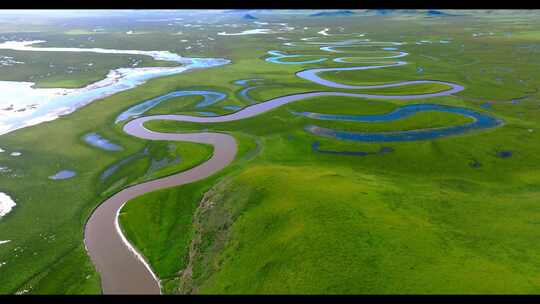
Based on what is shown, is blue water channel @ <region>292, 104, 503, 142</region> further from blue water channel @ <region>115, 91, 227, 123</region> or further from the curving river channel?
blue water channel @ <region>115, 91, 227, 123</region>

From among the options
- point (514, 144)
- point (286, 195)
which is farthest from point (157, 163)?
point (514, 144)

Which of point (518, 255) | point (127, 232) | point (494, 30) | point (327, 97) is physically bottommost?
point (127, 232)

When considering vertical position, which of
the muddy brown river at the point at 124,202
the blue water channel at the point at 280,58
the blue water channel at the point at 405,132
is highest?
the blue water channel at the point at 280,58

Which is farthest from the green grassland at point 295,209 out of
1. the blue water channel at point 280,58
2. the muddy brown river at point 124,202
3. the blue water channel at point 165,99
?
the blue water channel at point 280,58

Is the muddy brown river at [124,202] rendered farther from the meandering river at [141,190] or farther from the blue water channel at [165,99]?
the blue water channel at [165,99]

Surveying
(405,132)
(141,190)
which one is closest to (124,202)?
(141,190)

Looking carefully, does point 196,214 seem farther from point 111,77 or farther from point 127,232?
point 111,77
